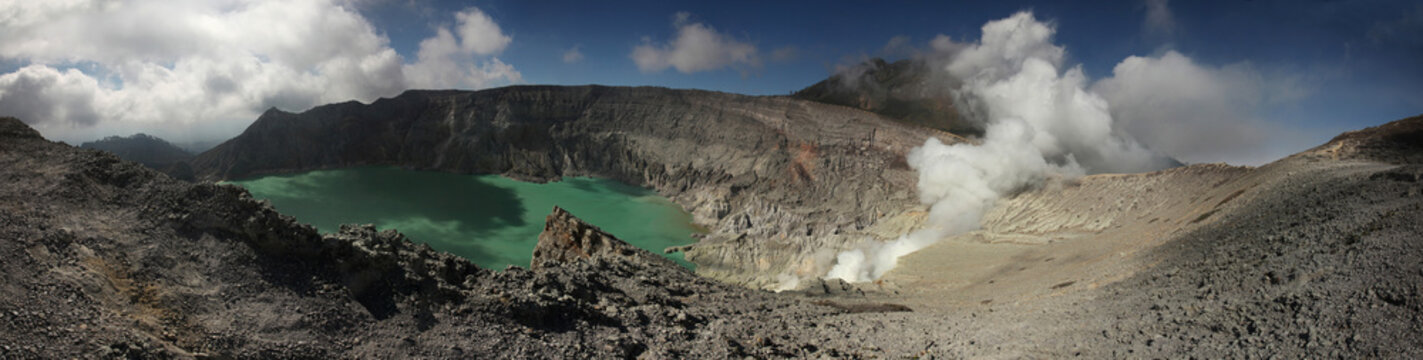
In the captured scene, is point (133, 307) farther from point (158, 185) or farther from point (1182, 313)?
point (1182, 313)

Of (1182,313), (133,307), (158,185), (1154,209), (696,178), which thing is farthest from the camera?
(696,178)

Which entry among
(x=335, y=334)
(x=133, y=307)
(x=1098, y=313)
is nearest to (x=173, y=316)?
(x=133, y=307)

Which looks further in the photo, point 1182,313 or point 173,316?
point 1182,313

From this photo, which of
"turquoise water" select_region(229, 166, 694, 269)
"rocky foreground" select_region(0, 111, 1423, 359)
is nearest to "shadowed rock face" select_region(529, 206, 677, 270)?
"rocky foreground" select_region(0, 111, 1423, 359)

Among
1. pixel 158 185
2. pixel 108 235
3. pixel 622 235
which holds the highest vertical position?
pixel 158 185

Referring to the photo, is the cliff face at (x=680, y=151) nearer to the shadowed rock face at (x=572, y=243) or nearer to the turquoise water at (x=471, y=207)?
the turquoise water at (x=471, y=207)

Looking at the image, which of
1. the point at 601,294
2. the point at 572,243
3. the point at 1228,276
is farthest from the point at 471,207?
the point at 1228,276

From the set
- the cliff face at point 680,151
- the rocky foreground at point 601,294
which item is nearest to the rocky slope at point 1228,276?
the rocky foreground at point 601,294
